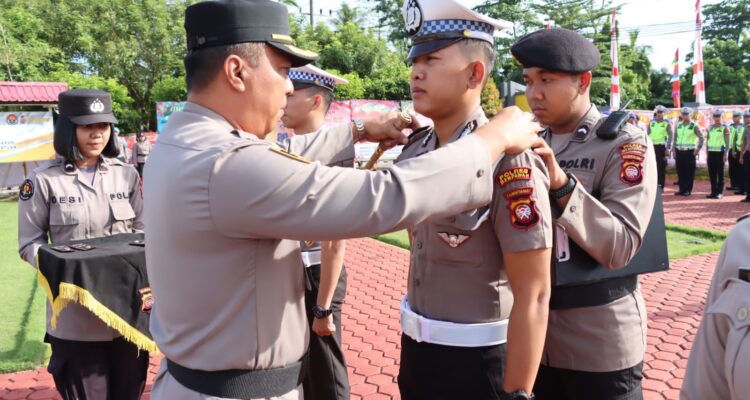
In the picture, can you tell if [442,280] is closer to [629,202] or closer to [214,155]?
[629,202]

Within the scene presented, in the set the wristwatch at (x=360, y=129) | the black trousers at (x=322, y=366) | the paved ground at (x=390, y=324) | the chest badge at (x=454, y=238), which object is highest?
→ the wristwatch at (x=360, y=129)

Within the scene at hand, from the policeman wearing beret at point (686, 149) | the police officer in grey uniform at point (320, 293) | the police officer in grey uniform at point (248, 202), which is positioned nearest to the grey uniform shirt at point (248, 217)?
the police officer in grey uniform at point (248, 202)

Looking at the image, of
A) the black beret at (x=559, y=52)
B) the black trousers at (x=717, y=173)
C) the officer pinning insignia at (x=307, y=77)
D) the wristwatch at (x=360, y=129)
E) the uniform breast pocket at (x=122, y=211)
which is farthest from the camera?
the black trousers at (x=717, y=173)

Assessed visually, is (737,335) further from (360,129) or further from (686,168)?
(686,168)

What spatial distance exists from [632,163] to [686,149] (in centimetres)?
1361

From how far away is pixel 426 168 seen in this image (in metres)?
1.43

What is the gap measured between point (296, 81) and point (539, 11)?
3843 cm

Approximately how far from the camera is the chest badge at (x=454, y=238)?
1938 mm

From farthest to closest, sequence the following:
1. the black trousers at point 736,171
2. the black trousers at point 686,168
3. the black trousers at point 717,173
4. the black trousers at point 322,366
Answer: the black trousers at point 736,171 → the black trousers at point 686,168 → the black trousers at point 717,173 → the black trousers at point 322,366

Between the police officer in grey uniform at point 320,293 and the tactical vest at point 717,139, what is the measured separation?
13.5 m

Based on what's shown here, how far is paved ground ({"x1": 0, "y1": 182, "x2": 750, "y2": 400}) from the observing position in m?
4.08

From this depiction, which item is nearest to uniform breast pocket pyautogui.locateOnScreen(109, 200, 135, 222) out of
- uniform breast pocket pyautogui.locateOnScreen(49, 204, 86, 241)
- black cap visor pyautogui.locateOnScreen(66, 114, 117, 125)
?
uniform breast pocket pyautogui.locateOnScreen(49, 204, 86, 241)

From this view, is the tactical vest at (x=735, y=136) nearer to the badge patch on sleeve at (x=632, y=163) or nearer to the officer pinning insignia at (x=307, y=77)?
the officer pinning insignia at (x=307, y=77)

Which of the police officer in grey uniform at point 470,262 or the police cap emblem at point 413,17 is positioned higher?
the police cap emblem at point 413,17
